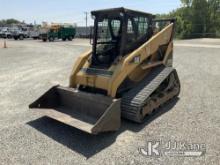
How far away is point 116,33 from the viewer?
675 cm

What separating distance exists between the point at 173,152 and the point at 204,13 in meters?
58.1

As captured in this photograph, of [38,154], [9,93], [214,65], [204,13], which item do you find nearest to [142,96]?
[38,154]

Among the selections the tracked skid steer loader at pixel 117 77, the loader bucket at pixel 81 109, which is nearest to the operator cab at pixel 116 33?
the tracked skid steer loader at pixel 117 77

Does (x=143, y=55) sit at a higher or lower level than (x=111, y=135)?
higher

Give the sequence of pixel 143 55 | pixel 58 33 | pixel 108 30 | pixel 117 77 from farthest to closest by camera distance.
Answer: pixel 58 33
pixel 108 30
pixel 143 55
pixel 117 77

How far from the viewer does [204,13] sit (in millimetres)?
57562

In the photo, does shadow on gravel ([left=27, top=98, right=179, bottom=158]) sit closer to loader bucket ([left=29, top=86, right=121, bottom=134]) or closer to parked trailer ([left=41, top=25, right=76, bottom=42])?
loader bucket ([left=29, top=86, right=121, bottom=134])

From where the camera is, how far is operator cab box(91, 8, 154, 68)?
6.31 meters

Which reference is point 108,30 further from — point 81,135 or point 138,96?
point 81,135

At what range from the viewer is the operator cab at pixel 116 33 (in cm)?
631

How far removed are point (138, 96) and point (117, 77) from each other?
1.92ft

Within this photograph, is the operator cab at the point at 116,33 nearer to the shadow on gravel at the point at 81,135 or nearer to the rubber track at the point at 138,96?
the rubber track at the point at 138,96

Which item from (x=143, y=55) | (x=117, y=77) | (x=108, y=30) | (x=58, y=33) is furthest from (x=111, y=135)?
(x=58, y=33)

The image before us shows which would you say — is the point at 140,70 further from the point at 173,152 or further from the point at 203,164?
the point at 203,164
